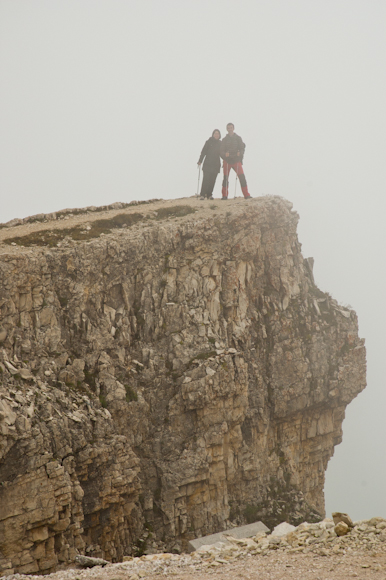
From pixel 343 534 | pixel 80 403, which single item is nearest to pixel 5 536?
pixel 80 403

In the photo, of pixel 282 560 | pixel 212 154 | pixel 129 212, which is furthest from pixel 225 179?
pixel 282 560

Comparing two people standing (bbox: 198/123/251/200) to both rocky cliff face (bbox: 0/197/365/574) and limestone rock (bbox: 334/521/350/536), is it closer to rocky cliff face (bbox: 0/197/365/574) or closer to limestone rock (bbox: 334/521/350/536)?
rocky cliff face (bbox: 0/197/365/574)

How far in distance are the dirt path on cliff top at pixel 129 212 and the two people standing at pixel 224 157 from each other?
0.97 meters

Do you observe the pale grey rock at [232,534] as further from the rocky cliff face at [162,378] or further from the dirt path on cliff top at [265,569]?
the dirt path on cliff top at [265,569]

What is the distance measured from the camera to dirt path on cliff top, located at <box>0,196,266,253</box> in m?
27.0

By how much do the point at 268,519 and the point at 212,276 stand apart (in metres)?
12.6

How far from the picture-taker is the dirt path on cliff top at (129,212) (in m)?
27.0

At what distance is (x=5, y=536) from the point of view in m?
18.6

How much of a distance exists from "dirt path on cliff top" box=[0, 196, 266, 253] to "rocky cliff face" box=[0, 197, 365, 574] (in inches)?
9.5

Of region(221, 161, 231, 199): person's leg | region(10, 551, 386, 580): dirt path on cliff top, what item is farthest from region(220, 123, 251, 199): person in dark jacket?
region(10, 551, 386, 580): dirt path on cliff top

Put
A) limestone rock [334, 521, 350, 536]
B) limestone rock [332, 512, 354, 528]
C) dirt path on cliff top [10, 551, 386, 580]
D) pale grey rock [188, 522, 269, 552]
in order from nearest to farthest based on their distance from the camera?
dirt path on cliff top [10, 551, 386, 580], limestone rock [334, 521, 350, 536], limestone rock [332, 512, 354, 528], pale grey rock [188, 522, 269, 552]

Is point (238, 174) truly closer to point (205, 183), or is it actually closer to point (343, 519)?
point (205, 183)

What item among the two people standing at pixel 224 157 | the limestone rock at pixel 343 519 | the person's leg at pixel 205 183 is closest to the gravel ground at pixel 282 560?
the limestone rock at pixel 343 519

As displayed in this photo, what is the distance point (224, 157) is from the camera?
101 feet
